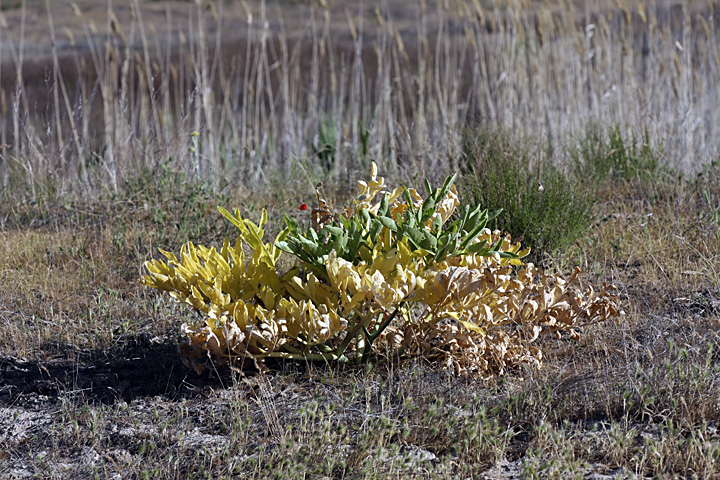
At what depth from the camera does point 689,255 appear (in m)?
2.83

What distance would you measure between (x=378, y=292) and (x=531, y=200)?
50.3 inches

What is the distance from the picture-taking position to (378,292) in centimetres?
186

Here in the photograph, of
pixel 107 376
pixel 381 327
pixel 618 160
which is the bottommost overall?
pixel 107 376

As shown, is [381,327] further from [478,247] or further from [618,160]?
[618,160]

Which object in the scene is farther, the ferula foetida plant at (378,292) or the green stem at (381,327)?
the green stem at (381,327)

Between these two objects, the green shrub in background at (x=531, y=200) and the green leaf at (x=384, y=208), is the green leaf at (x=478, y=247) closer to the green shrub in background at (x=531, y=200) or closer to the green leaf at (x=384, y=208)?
the green leaf at (x=384, y=208)

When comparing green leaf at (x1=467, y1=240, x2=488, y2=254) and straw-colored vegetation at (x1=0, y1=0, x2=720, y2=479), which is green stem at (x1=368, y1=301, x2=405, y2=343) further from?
green leaf at (x1=467, y1=240, x2=488, y2=254)

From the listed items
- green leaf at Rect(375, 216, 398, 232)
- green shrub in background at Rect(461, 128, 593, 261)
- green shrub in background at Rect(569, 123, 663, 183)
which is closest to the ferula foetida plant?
green leaf at Rect(375, 216, 398, 232)

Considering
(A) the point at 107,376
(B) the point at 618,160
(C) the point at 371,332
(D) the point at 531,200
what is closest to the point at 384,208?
(C) the point at 371,332

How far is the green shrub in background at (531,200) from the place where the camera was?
2881 millimetres

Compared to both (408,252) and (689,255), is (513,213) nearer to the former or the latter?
(689,255)

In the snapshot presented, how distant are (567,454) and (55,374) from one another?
1.51m

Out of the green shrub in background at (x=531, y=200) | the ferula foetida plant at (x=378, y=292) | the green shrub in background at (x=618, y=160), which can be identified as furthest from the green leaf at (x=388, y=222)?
the green shrub in background at (x=618, y=160)

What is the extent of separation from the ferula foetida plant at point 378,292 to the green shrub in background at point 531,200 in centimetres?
68
